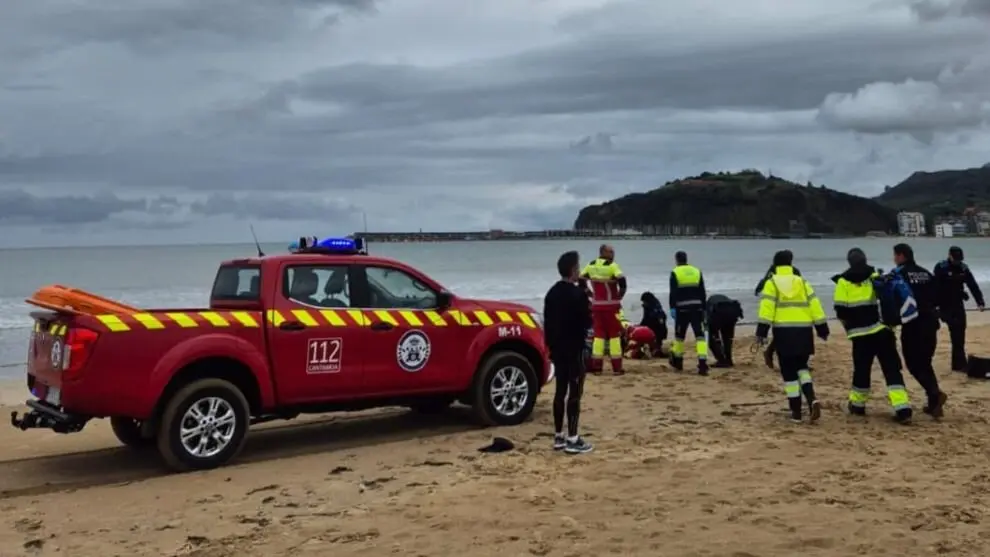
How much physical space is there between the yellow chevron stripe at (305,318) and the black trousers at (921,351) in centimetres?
620

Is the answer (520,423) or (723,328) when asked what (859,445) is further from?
(723,328)

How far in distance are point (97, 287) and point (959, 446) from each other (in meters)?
53.4

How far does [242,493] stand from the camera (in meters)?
7.02

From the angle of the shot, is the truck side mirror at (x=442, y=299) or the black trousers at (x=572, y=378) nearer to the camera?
the black trousers at (x=572, y=378)

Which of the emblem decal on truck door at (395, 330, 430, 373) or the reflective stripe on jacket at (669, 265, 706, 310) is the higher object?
the reflective stripe on jacket at (669, 265, 706, 310)

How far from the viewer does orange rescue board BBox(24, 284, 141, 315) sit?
730cm

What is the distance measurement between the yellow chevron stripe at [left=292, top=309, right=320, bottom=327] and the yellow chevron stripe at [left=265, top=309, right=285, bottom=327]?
0.47 ft

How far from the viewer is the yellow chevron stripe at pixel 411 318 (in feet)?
29.5

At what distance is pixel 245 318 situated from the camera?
26.1ft

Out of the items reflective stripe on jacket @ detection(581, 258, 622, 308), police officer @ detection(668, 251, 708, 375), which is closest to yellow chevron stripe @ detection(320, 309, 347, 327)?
reflective stripe on jacket @ detection(581, 258, 622, 308)

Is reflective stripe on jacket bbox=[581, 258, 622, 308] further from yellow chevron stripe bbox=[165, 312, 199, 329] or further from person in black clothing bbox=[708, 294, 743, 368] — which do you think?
yellow chevron stripe bbox=[165, 312, 199, 329]

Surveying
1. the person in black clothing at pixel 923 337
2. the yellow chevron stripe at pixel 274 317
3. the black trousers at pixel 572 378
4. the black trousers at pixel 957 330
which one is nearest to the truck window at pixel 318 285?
the yellow chevron stripe at pixel 274 317

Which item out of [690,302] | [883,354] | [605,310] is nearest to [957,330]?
[690,302]

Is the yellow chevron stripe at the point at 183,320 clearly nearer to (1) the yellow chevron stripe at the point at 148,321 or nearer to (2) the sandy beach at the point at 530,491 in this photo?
(1) the yellow chevron stripe at the point at 148,321
